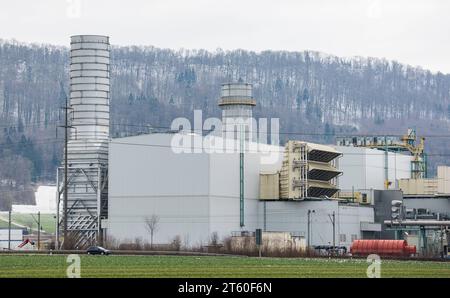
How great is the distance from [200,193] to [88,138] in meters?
13.5

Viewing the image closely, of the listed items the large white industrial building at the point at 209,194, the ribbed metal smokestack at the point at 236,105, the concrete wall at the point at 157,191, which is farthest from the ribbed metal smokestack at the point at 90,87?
the ribbed metal smokestack at the point at 236,105

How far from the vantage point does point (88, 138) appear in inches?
3684

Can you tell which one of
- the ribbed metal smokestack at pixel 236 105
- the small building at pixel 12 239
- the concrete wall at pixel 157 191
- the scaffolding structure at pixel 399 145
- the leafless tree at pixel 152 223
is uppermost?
the ribbed metal smokestack at pixel 236 105

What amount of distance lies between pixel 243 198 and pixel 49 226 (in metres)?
79.4

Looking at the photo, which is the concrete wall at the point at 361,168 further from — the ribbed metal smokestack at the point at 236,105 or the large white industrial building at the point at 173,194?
the large white industrial building at the point at 173,194

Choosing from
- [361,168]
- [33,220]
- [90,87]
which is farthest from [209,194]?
[33,220]

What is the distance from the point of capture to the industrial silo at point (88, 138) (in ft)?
301

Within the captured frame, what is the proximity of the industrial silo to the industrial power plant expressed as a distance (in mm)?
93

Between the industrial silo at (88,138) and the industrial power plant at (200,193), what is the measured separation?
93mm

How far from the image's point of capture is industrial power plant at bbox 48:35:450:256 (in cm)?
8712

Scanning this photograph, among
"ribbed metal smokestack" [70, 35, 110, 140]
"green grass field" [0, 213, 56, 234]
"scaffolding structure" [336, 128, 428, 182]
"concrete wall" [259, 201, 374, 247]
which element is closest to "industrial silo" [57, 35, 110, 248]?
"ribbed metal smokestack" [70, 35, 110, 140]

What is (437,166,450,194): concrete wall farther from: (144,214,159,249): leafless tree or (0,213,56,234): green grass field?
(0,213,56,234): green grass field

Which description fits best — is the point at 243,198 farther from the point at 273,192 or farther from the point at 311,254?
the point at 311,254
